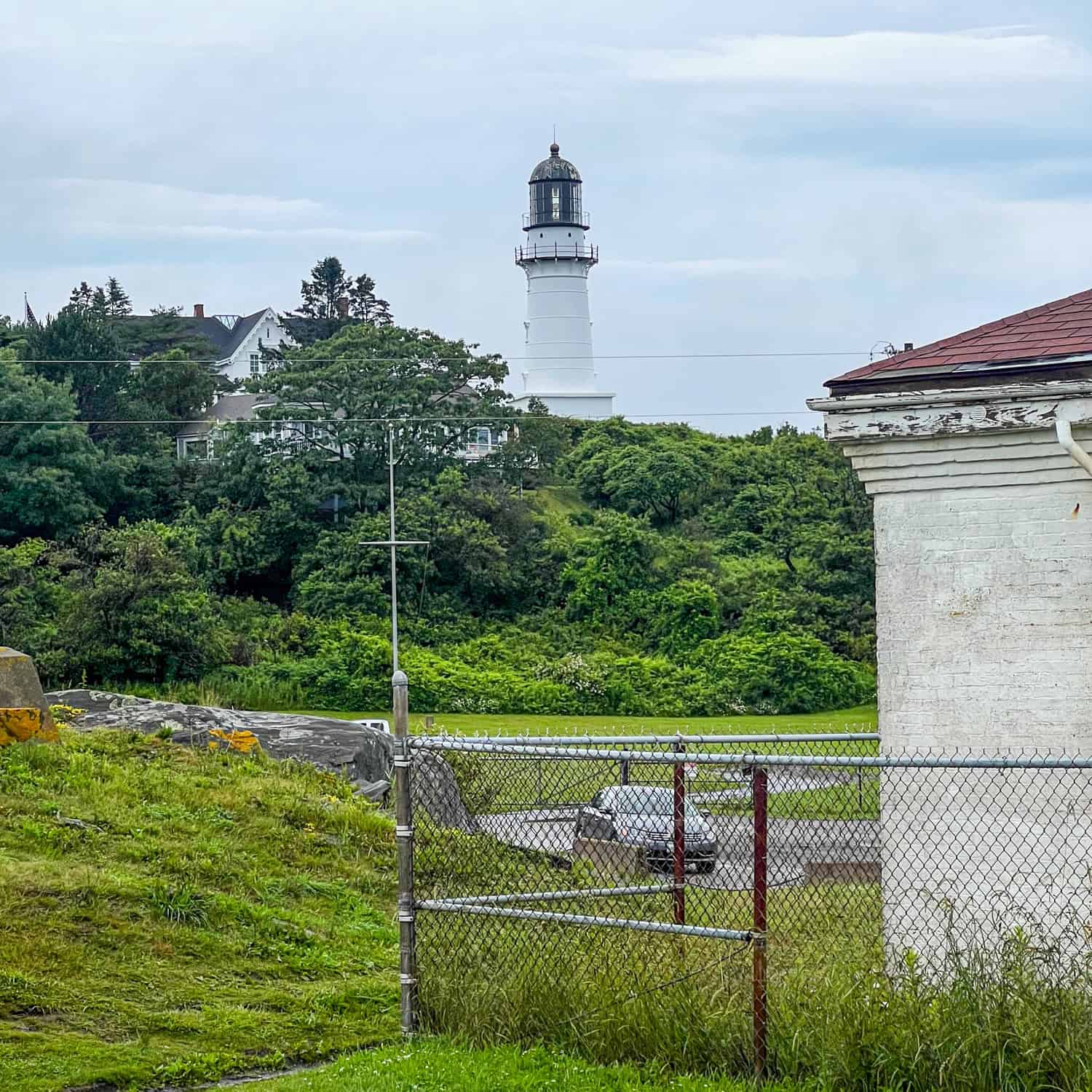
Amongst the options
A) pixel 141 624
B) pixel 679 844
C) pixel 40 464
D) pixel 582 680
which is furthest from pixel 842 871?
pixel 40 464

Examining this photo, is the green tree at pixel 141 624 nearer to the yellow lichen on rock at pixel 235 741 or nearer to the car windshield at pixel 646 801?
the yellow lichen on rock at pixel 235 741

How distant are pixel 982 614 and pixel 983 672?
28 cm

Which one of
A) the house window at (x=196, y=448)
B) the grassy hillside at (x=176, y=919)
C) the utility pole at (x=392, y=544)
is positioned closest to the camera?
the grassy hillside at (x=176, y=919)

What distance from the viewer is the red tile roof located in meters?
7.48

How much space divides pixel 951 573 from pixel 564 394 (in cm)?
6152

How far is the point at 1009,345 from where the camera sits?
25.2 feet

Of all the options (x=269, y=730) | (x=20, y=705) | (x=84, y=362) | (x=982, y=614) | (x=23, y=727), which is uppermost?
(x=84, y=362)

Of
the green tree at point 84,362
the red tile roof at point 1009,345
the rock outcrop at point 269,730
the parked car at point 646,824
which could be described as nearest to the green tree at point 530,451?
the green tree at point 84,362

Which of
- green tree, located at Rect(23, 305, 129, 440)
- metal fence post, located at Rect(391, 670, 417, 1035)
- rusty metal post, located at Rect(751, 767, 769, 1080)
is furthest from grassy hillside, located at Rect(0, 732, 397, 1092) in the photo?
green tree, located at Rect(23, 305, 129, 440)

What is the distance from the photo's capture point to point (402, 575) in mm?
49031

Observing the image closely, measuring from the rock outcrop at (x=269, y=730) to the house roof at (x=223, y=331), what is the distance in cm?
5721

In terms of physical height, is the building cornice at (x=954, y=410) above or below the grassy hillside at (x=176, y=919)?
above

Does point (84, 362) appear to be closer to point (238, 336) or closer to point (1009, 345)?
point (238, 336)

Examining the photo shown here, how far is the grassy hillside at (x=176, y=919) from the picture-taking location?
807 cm
